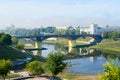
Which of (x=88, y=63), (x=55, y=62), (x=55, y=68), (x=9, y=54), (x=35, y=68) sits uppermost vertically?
(x=55, y=62)

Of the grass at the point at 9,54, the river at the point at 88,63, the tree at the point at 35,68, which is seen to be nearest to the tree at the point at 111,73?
the river at the point at 88,63

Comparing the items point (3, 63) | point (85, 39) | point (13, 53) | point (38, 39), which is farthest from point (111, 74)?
Answer: point (85, 39)

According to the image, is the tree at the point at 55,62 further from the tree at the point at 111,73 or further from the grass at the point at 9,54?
the grass at the point at 9,54

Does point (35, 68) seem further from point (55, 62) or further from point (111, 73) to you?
point (111, 73)

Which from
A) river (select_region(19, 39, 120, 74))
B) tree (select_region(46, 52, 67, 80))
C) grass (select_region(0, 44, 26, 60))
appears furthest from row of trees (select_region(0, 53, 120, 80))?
grass (select_region(0, 44, 26, 60))

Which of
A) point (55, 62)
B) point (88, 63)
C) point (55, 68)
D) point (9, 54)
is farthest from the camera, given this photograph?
point (88, 63)

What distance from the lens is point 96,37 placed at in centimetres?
17575

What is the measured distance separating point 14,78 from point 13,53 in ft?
112

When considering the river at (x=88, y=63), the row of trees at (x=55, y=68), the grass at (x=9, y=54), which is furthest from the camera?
the grass at (x=9, y=54)

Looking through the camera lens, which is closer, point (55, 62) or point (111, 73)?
point (111, 73)

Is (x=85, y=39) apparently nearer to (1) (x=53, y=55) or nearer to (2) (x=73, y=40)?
(2) (x=73, y=40)

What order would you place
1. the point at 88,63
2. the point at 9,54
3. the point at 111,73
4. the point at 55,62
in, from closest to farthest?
the point at 111,73 → the point at 55,62 → the point at 9,54 → the point at 88,63

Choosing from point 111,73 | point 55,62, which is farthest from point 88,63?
point 111,73

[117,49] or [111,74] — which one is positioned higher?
[111,74]
